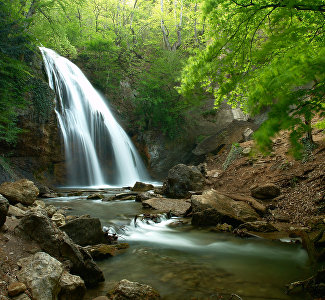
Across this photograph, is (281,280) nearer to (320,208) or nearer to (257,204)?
(320,208)

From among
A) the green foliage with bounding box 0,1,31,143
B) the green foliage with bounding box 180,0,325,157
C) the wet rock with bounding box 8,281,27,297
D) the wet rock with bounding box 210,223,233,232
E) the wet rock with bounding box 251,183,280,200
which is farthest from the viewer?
the green foliage with bounding box 0,1,31,143

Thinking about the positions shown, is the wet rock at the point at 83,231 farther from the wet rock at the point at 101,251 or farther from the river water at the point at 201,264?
the river water at the point at 201,264

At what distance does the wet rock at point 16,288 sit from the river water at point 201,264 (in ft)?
3.53

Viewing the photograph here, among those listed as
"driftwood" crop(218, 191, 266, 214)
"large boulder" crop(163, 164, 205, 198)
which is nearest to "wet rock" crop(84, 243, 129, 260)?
"driftwood" crop(218, 191, 266, 214)

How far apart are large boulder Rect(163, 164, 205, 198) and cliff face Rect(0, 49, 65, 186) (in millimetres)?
7215

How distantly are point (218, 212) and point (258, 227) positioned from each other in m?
1.07

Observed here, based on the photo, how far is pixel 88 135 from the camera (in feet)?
56.6

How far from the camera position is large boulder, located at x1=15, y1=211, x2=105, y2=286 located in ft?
10.9

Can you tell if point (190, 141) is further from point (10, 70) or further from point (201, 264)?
point (201, 264)

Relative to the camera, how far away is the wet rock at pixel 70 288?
2.68 meters

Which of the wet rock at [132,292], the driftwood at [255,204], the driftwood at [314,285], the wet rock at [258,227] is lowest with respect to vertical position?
the wet rock at [258,227]

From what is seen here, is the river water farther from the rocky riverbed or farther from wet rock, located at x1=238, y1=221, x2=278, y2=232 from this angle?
wet rock, located at x1=238, y1=221, x2=278, y2=232

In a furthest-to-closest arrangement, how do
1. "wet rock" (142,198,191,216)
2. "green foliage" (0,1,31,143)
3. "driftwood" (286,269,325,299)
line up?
1. "green foliage" (0,1,31,143)
2. "wet rock" (142,198,191,216)
3. "driftwood" (286,269,325,299)

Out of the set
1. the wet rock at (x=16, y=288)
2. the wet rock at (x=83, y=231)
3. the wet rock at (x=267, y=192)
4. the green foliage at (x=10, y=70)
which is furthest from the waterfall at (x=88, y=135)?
the wet rock at (x=16, y=288)
